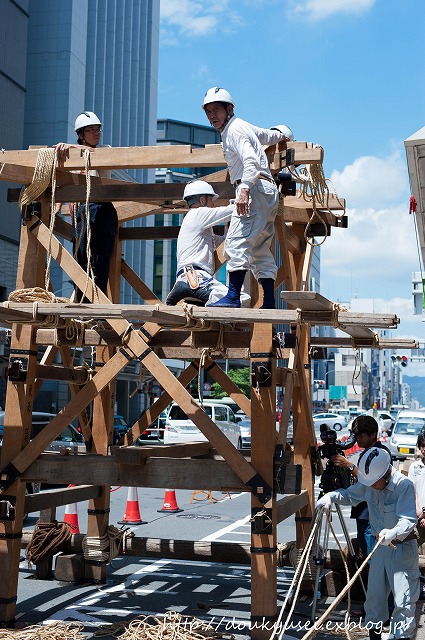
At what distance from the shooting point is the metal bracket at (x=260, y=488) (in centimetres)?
671

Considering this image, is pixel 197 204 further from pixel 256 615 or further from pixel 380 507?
pixel 256 615

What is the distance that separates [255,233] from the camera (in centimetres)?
692

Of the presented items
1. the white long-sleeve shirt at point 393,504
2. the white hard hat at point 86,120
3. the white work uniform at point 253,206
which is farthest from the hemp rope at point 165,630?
the white hard hat at point 86,120

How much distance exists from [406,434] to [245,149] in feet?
89.6

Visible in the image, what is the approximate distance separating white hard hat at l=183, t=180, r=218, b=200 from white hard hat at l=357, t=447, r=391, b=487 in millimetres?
2557

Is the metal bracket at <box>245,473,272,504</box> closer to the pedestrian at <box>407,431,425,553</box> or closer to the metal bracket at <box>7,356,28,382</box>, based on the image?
the metal bracket at <box>7,356,28,382</box>

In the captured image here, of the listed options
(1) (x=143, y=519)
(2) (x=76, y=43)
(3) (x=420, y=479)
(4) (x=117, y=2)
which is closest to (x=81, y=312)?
(3) (x=420, y=479)

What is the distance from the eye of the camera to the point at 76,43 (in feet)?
158

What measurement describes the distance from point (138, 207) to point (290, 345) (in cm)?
271

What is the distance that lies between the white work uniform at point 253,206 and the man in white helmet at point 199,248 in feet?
1.24

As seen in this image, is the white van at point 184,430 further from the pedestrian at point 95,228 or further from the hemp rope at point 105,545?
the pedestrian at point 95,228

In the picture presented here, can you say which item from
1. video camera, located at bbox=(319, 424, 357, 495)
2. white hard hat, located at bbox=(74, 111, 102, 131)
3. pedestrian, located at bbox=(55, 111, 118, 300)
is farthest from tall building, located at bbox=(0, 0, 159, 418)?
video camera, located at bbox=(319, 424, 357, 495)

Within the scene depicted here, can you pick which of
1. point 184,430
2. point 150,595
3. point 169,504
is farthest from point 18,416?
point 184,430

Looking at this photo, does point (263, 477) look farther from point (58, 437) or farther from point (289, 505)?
point (58, 437)
